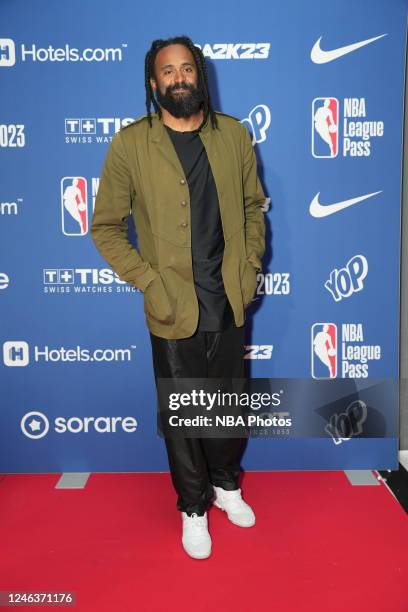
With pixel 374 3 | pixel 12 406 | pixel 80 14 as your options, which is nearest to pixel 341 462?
pixel 12 406

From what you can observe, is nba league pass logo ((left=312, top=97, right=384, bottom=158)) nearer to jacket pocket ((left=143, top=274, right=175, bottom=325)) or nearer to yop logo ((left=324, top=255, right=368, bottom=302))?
yop logo ((left=324, top=255, right=368, bottom=302))

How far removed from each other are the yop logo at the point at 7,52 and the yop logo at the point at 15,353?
4.36 ft

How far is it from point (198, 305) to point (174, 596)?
42.0 inches

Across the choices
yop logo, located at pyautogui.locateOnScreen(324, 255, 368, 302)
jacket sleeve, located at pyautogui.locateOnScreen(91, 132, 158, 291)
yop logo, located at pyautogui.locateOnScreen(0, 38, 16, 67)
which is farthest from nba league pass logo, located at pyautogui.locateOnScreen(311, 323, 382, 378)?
yop logo, located at pyautogui.locateOnScreen(0, 38, 16, 67)

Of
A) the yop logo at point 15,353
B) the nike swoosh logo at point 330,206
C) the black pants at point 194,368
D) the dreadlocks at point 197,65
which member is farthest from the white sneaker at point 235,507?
the dreadlocks at point 197,65

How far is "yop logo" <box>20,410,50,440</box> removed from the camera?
3.00 meters

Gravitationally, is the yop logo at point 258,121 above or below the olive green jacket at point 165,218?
above

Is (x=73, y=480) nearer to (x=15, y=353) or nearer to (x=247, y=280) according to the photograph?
(x=15, y=353)

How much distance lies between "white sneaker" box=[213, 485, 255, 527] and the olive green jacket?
2.64 feet

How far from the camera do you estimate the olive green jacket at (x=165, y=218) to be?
Result: 2.29 meters

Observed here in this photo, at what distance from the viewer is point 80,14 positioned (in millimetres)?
2707

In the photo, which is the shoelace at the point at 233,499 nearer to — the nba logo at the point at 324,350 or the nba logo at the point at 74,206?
the nba logo at the point at 324,350

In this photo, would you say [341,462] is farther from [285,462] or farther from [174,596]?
[174,596]

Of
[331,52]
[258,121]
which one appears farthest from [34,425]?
[331,52]
